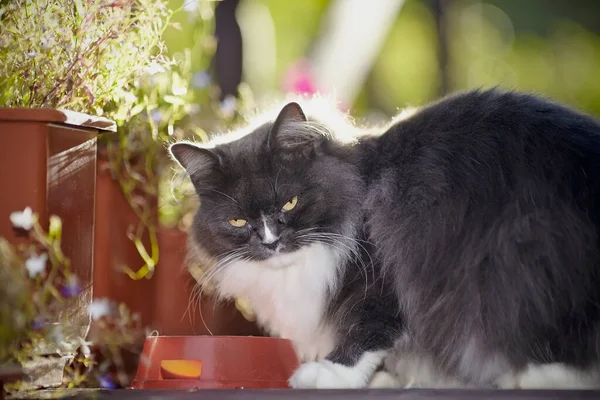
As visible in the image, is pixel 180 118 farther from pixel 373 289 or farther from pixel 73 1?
pixel 373 289

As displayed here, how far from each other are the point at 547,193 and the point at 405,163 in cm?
35

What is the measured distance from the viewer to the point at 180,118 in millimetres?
2449

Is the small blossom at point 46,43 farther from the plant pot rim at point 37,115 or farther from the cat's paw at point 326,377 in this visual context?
the cat's paw at point 326,377

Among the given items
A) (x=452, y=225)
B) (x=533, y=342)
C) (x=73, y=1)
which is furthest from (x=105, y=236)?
(x=533, y=342)

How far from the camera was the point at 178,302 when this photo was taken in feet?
7.50

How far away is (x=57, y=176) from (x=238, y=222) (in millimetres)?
458

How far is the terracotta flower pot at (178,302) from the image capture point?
2271mm

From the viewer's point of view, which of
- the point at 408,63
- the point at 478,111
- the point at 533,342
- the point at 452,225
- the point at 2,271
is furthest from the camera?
the point at 408,63

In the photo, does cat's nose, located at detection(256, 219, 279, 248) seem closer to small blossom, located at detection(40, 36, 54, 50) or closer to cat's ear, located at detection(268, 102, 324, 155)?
cat's ear, located at detection(268, 102, 324, 155)

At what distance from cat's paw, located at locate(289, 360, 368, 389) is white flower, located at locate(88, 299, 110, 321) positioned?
1.97 feet

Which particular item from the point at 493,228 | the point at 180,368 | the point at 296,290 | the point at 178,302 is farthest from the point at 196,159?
the point at 493,228

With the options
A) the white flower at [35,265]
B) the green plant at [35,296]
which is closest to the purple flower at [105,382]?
the green plant at [35,296]

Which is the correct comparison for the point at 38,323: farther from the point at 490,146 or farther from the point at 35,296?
the point at 490,146

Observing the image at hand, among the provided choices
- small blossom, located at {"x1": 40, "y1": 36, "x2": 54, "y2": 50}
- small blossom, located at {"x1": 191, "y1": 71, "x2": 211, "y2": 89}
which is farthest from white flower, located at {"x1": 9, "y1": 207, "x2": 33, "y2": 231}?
small blossom, located at {"x1": 191, "y1": 71, "x2": 211, "y2": 89}
